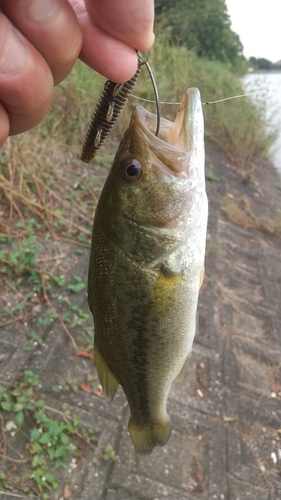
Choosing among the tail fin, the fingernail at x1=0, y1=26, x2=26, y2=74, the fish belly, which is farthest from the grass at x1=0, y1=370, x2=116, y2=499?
the fingernail at x1=0, y1=26, x2=26, y2=74

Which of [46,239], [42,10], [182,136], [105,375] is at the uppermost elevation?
[42,10]

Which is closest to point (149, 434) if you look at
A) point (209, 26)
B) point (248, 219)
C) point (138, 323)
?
point (138, 323)

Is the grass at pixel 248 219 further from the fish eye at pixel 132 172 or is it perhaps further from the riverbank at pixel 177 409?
the fish eye at pixel 132 172

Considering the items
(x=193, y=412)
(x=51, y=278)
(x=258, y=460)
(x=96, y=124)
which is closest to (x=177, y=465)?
(x=193, y=412)

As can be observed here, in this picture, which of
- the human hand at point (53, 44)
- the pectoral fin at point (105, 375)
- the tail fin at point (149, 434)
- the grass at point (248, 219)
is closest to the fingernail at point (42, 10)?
the human hand at point (53, 44)

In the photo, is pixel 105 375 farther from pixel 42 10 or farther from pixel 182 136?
pixel 42 10

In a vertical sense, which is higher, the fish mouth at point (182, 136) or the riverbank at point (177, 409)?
the fish mouth at point (182, 136)

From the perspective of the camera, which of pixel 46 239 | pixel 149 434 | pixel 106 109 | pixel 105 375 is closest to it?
pixel 106 109
